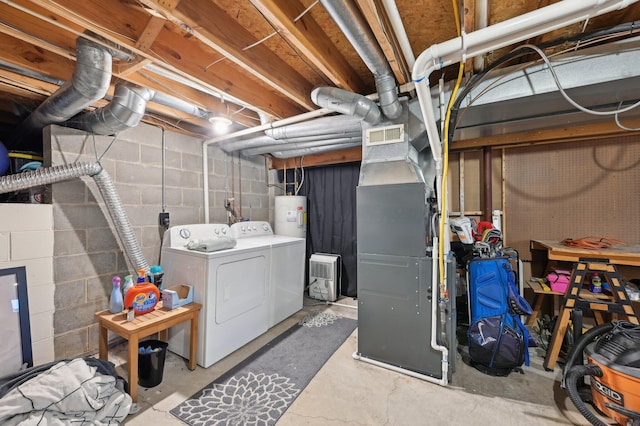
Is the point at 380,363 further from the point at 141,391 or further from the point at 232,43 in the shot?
the point at 232,43

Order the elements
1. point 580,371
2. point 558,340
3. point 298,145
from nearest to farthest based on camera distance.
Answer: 1. point 580,371
2. point 558,340
3. point 298,145

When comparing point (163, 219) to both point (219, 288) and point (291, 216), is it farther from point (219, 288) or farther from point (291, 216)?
point (291, 216)

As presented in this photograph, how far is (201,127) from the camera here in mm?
3055

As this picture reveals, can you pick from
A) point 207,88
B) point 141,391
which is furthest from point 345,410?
point 207,88

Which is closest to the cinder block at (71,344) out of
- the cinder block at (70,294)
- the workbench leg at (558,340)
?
the cinder block at (70,294)

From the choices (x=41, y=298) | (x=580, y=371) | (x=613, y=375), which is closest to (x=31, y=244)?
(x=41, y=298)

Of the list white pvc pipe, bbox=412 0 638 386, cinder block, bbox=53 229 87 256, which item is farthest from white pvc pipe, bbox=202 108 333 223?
white pvc pipe, bbox=412 0 638 386

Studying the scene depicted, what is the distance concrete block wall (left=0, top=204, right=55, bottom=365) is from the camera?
193 cm

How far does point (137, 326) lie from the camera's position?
1.80 meters

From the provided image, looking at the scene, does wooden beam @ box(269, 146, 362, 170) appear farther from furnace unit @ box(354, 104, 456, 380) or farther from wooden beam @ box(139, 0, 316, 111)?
wooden beam @ box(139, 0, 316, 111)

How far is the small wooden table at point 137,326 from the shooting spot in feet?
5.80

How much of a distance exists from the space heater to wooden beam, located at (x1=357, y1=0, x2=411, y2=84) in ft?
8.29

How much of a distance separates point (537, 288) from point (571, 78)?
6.16ft

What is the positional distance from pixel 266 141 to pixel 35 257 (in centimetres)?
222
